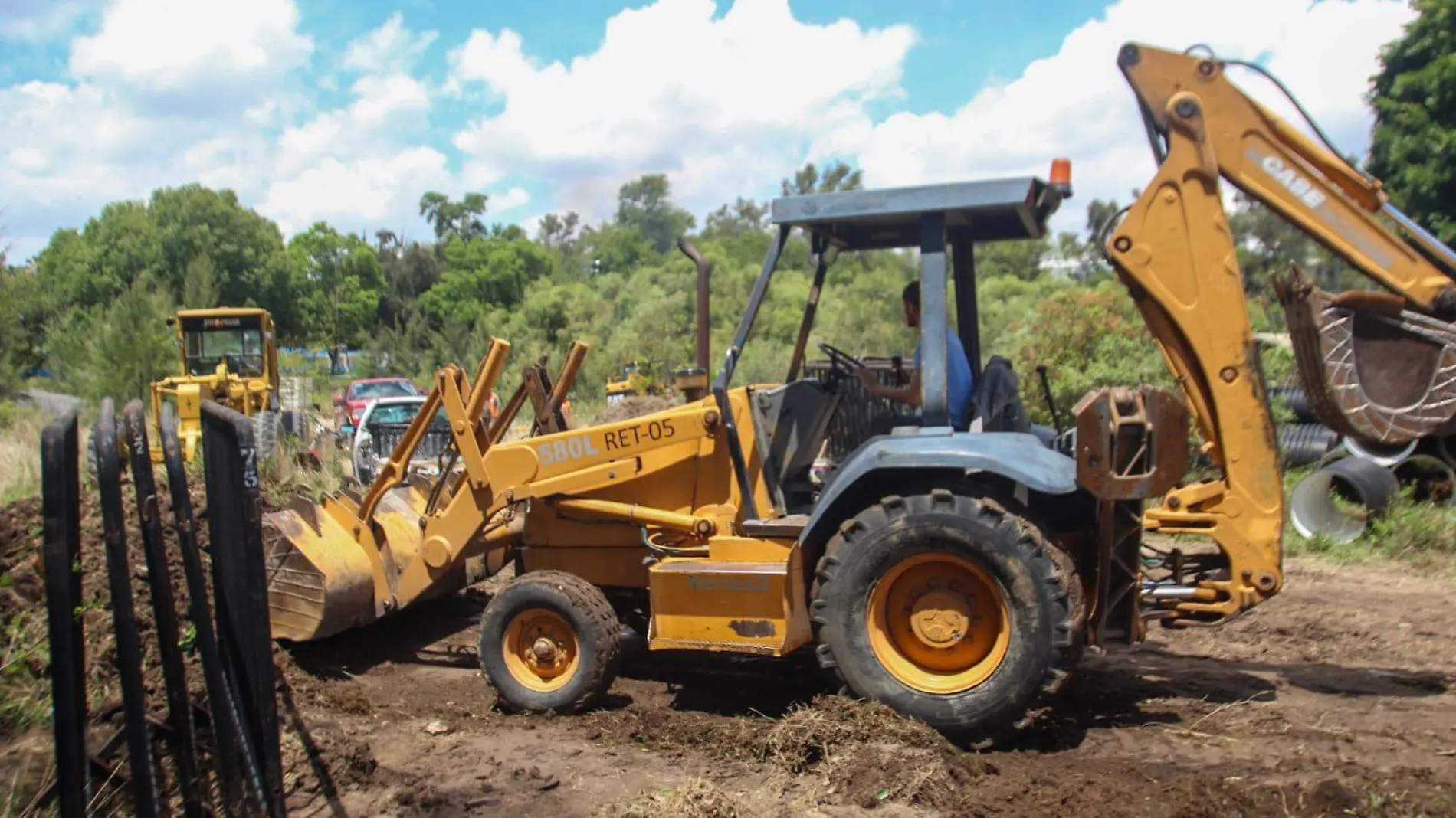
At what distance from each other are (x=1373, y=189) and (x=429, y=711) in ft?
17.0

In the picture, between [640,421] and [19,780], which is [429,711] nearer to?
[640,421]

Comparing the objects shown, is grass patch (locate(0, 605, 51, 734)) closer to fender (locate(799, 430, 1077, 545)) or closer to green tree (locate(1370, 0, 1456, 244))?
fender (locate(799, 430, 1077, 545))

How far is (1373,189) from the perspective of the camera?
17.1 feet

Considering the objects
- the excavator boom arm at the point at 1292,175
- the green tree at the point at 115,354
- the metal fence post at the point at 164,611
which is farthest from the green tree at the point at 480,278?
the metal fence post at the point at 164,611

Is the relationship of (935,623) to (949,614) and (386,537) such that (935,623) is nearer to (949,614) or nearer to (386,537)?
(949,614)

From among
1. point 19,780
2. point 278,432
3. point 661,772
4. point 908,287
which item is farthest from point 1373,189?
point 278,432

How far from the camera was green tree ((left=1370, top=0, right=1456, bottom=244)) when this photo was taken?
17688 millimetres

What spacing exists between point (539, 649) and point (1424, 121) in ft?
60.2

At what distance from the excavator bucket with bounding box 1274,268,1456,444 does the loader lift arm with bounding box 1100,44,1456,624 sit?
0.06 feet

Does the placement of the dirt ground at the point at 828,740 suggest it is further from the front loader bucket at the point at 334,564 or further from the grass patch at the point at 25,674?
the front loader bucket at the point at 334,564

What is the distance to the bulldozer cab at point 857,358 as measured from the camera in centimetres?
513

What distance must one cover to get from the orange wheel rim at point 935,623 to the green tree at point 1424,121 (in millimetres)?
16285

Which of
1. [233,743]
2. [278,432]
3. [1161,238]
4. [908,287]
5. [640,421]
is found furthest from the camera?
[278,432]

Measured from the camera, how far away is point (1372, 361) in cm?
521
